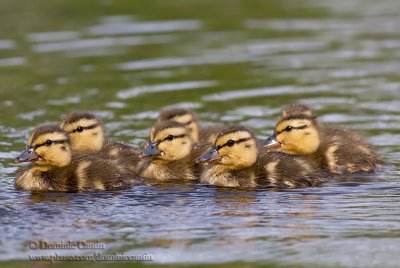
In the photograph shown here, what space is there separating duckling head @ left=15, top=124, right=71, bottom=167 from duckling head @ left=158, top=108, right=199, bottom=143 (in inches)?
51.5

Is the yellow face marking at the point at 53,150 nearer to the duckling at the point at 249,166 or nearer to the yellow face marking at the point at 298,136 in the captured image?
the duckling at the point at 249,166

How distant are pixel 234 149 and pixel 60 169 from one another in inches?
51.4

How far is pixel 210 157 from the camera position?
27.2 feet

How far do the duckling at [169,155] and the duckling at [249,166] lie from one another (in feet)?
0.78

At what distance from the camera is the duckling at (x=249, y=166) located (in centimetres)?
816

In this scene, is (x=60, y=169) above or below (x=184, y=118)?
below

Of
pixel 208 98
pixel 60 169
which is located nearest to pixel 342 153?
pixel 60 169

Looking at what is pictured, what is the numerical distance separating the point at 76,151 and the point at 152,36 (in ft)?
19.8

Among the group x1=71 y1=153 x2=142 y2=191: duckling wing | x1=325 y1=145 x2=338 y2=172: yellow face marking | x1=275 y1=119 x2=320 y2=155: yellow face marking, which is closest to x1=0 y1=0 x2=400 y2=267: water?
x1=71 y1=153 x2=142 y2=191: duckling wing

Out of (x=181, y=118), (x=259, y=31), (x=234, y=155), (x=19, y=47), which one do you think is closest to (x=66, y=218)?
(x=234, y=155)

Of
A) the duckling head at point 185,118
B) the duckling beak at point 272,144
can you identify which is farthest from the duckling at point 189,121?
the duckling beak at point 272,144

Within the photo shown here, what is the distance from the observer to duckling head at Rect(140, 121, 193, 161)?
27.9 ft

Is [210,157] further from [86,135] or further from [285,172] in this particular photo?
[86,135]

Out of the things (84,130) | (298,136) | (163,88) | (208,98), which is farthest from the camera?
(163,88)
